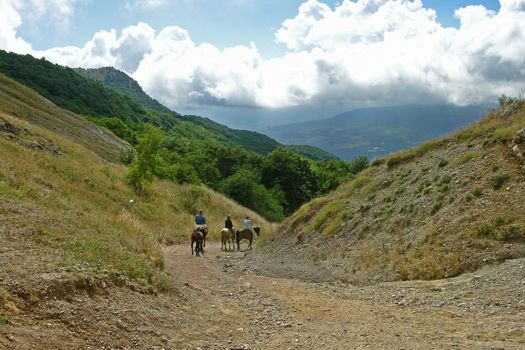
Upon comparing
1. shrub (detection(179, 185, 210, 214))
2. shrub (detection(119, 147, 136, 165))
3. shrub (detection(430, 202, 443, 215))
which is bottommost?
shrub (detection(430, 202, 443, 215))

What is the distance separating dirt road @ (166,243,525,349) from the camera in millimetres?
9250

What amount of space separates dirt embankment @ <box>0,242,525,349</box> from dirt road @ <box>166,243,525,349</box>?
0.07 feet

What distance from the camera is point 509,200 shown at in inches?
641

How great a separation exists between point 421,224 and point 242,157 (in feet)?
250

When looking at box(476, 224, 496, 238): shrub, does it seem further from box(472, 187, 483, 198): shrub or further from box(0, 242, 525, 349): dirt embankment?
box(472, 187, 483, 198): shrub

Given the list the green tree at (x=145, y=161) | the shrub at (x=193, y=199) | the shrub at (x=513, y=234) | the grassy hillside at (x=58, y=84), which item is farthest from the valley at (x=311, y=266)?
the grassy hillside at (x=58, y=84)

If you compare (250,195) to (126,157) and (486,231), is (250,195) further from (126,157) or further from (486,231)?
(486,231)

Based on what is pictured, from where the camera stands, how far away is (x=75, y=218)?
15703mm

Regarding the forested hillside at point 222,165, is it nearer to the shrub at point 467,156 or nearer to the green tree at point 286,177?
the green tree at point 286,177

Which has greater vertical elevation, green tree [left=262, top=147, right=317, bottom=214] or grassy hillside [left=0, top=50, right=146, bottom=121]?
grassy hillside [left=0, top=50, right=146, bottom=121]

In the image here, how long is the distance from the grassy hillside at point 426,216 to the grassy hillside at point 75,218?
7.48 metres

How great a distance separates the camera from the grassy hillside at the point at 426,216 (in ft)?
49.9

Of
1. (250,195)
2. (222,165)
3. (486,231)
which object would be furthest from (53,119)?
(486,231)

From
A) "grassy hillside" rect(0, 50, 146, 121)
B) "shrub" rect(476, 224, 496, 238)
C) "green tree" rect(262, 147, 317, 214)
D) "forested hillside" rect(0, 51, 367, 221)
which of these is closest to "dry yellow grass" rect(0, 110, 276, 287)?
"forested hillside" rect(0, 51, 367, 221)
